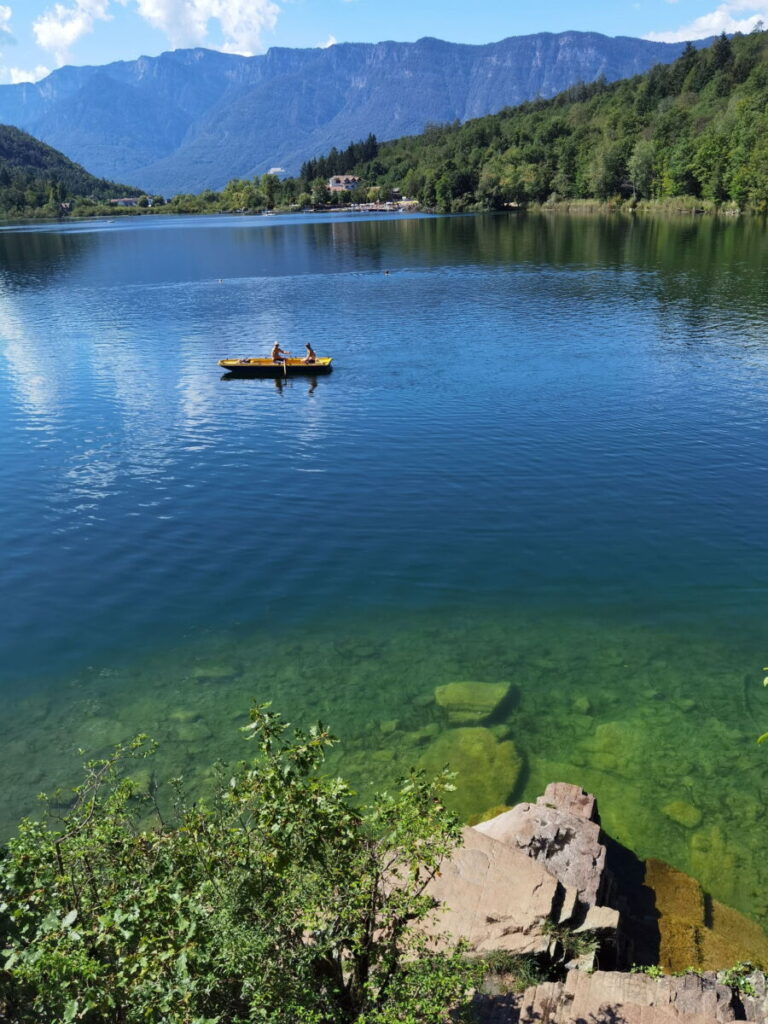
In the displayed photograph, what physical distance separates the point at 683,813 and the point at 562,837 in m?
4.92

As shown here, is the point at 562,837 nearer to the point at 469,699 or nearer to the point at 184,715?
the point at 469,699

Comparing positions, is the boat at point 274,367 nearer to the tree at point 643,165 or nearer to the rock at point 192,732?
the rock at point 192,732

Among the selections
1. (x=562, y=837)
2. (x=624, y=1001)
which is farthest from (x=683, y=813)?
(x=624, y=1001)

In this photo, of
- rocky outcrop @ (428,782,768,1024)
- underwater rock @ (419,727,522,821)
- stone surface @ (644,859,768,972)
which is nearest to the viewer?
Result: rocky outcrop @ (428,782,768,1024)

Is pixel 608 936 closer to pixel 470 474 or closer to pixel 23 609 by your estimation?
pixel 23 609

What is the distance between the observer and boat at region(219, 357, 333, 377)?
2244 inches

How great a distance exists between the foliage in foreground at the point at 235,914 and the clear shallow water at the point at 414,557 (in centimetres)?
1004

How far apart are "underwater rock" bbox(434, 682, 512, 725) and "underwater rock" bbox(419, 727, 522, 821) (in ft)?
1.96

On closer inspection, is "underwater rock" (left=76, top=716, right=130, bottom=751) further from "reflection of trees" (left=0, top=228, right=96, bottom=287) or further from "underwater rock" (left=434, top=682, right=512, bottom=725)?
"reflection of trees" (left=0, top=228, right=96, bottom=287)

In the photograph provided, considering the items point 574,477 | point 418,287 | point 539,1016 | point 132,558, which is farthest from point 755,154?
point 539,1016

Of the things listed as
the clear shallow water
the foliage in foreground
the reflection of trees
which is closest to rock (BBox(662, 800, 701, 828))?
the clear shallow water

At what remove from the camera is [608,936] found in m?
13.2

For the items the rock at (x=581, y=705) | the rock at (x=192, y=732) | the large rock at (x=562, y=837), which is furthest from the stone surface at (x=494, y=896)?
the rock at (x=192, y=732)

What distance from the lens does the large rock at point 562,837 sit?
48.6ft
